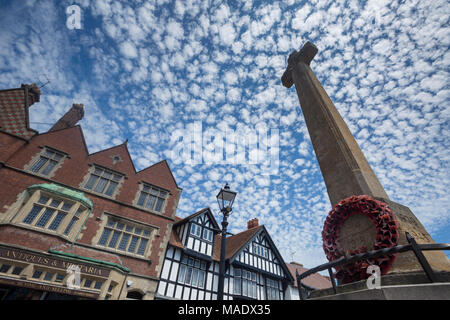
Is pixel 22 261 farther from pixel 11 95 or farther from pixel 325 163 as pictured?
pixel 325 163

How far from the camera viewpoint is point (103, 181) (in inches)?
569

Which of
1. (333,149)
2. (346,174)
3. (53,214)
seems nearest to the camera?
(346,174)

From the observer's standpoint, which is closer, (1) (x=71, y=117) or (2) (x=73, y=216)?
(2) (x=73, y=216)

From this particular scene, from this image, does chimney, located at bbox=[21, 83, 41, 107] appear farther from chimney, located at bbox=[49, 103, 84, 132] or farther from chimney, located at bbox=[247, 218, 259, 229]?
chimney, located at bbox=[247, 218, 259, 229]

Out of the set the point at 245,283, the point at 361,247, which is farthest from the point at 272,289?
the point at 361,247

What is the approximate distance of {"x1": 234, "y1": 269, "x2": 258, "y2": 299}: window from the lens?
1608 centimetres

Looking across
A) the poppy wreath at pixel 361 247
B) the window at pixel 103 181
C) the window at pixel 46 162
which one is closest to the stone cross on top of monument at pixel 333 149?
the poppy wreath at pixel 361 247

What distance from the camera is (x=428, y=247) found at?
3.25 metres

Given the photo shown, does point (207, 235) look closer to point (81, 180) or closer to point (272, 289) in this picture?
point (272, 289)

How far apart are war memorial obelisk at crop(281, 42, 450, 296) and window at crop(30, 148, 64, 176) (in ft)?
47.1

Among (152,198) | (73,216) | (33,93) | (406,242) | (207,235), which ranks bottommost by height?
(406,242)

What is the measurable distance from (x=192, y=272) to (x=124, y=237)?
495cm

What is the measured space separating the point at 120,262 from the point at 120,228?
2.18 metres

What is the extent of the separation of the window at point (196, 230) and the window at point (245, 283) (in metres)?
4.09
